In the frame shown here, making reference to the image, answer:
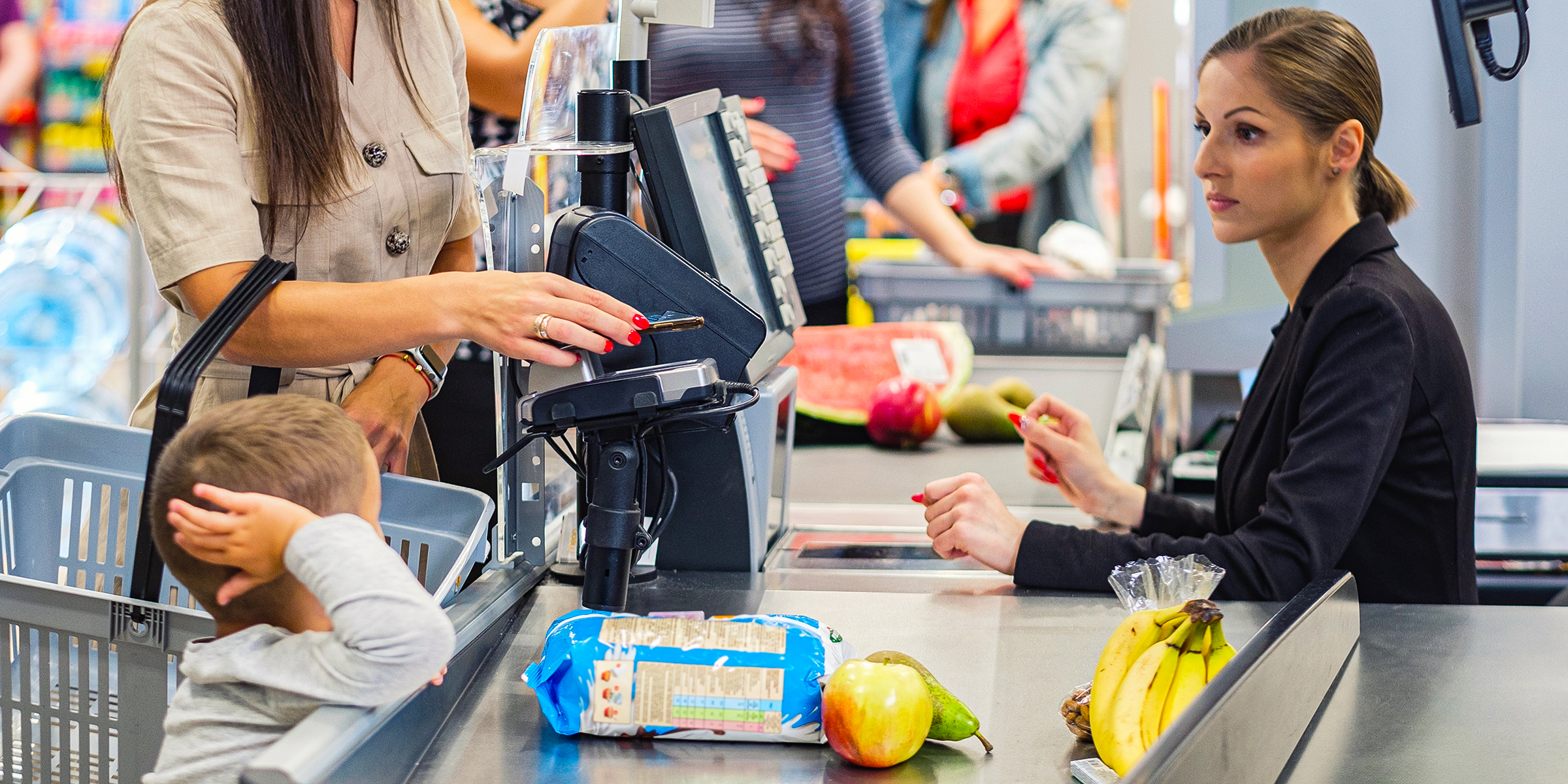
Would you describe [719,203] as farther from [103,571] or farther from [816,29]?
[816,29]

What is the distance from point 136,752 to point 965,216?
13.9 ft

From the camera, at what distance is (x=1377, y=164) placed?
1.70m

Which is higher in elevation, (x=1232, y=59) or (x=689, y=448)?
(x=1232, y=59)

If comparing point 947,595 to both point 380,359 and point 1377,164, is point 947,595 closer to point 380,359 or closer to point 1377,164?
point 380,359

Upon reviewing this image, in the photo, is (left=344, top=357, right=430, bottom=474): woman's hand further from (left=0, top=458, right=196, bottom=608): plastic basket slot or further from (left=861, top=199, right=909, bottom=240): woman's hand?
(left=861, top=199, right=909, bottom=240): woman's hand

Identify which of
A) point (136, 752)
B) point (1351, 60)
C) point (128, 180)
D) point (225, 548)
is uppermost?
point (1351, 60)

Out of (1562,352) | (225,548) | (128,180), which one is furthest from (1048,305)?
(225,548)

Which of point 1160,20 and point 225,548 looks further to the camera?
point 1160,20

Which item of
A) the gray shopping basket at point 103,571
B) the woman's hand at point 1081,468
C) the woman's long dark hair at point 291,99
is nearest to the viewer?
the gray shopping basket at point 103,571

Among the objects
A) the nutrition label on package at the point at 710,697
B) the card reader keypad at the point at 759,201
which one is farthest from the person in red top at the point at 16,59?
the nutrition label on package at the point at 710,697

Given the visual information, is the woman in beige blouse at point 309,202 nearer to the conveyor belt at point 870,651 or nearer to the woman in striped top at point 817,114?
the conveyor belt at point 870,651

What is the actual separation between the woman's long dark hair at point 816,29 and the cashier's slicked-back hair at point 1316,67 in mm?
1534

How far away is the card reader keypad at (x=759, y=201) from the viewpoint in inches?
58.7

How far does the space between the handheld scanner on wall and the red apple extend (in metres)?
0.41
